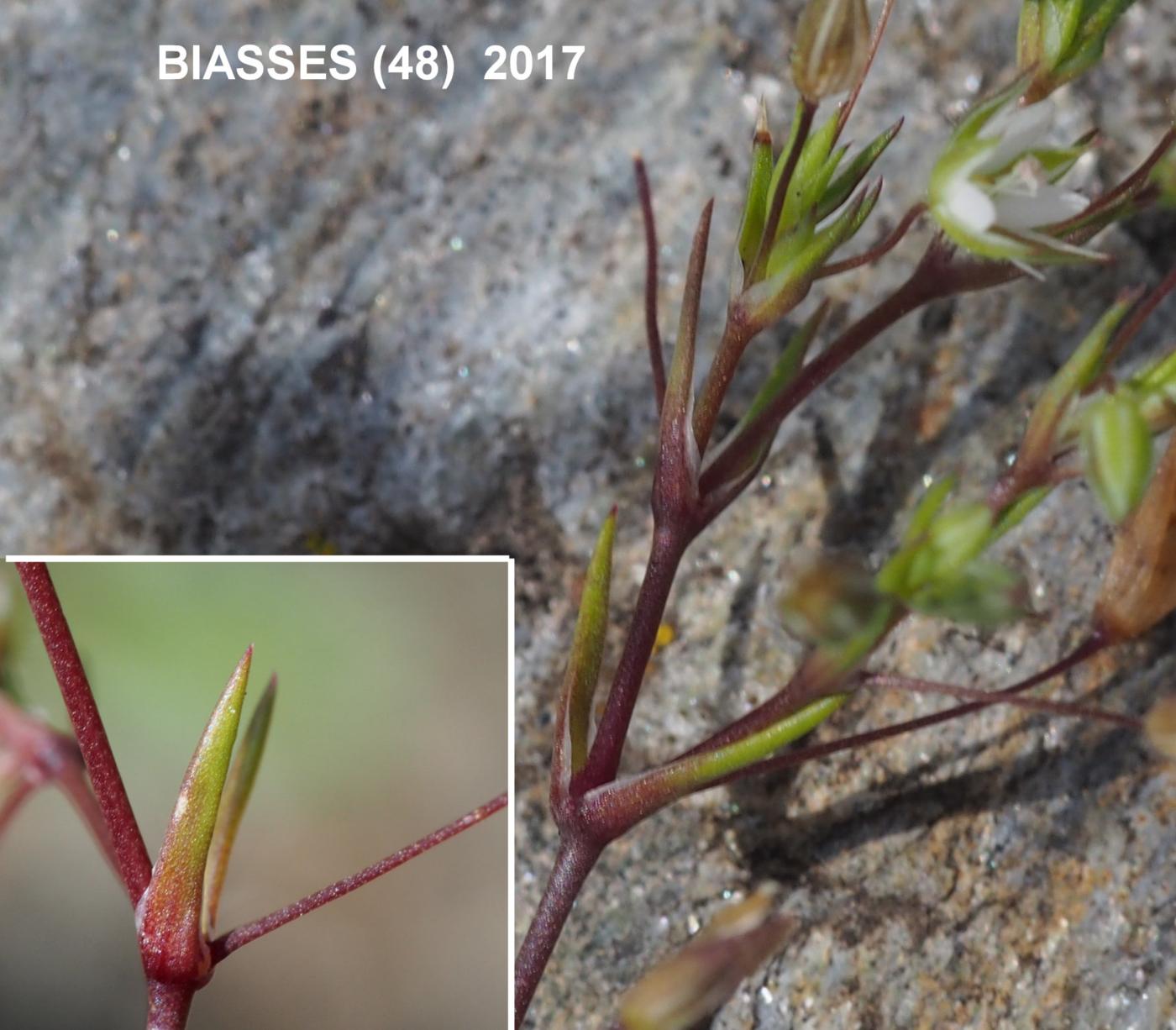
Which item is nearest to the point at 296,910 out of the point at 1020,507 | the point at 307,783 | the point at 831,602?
the point at 307,783

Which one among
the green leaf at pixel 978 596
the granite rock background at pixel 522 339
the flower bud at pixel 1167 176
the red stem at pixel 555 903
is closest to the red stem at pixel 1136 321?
the flower bud at pixel 1167 176

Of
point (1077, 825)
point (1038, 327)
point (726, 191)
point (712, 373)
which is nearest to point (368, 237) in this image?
point (726, 191)

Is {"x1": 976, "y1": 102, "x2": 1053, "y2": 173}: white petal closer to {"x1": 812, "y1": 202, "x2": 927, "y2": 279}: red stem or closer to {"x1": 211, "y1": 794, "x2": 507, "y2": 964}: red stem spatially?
{"x1": 812, "y1": 202, "x2": 927, "y2": 279}: red stem

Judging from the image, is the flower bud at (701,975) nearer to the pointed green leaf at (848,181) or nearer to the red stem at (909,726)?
the red stem at (909,726)

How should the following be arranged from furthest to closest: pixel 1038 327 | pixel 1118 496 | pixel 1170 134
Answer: pixel 1038 327, pixel 1170 134, pixel 1118 496

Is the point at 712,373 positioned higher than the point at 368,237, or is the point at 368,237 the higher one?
the point at 368,237

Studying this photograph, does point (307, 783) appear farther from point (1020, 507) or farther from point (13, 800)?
point (1020, 507)

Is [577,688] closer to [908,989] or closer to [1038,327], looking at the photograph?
[908,989]
